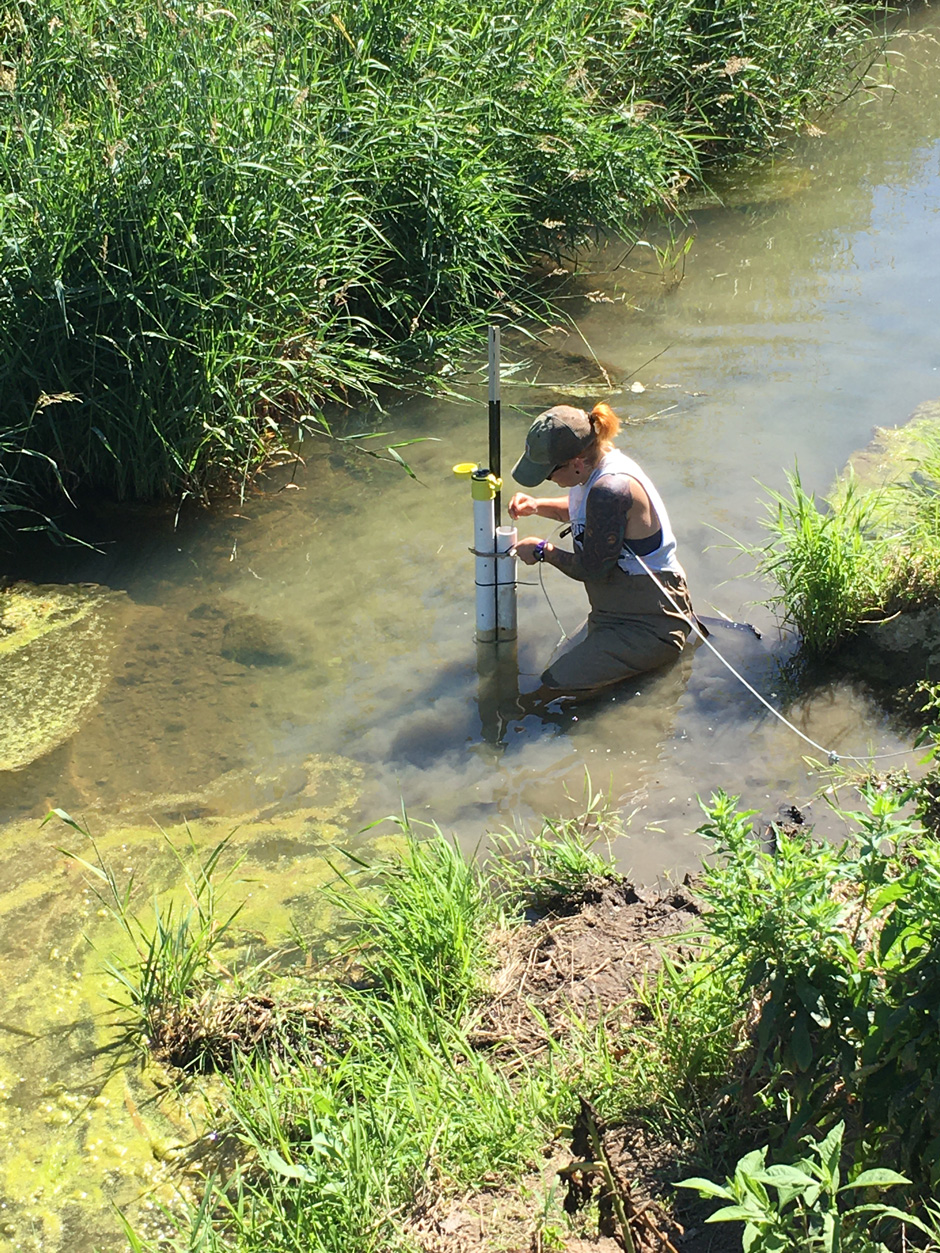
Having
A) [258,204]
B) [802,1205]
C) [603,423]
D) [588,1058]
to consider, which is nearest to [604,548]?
[603,423]

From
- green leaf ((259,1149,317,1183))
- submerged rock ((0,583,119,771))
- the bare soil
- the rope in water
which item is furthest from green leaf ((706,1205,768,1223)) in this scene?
submerged rock ((0,583,119,771))

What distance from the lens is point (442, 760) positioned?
4500 millimetres

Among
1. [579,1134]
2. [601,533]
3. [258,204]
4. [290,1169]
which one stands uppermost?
[258,204]

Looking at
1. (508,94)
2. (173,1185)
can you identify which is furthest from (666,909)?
(508,94)

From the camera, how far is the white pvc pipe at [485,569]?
14.5 feet

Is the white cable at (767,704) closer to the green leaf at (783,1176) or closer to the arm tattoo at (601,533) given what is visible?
the arm tattoo at (601,533)

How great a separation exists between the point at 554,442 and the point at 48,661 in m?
2.47

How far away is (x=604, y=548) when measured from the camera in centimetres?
453

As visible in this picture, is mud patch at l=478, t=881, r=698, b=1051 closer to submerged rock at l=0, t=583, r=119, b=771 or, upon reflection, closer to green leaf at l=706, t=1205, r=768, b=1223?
green leaf at l=706, t=1205, r=768, b=1223

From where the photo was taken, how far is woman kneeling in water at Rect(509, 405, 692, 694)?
438cm

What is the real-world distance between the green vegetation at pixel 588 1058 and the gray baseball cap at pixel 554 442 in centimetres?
147

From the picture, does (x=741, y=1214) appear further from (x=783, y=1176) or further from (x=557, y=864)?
(x=557, y=864)

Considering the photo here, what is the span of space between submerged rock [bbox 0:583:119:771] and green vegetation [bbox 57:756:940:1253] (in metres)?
1.27

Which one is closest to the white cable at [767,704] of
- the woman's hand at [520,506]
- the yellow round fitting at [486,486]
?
the woman's hand at [520,506]
